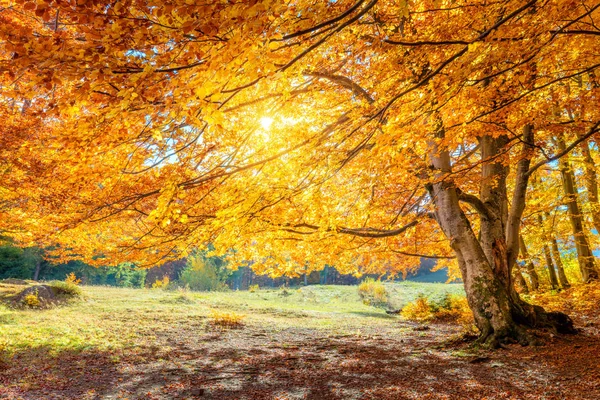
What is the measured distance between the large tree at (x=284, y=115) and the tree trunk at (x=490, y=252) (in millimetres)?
34

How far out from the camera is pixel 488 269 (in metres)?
6.55

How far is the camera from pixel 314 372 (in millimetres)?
5215

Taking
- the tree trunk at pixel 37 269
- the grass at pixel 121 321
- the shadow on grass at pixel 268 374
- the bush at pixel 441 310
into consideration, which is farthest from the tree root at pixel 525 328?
the tree trunk at pixel 37 269

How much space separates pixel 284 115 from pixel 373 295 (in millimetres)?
16047

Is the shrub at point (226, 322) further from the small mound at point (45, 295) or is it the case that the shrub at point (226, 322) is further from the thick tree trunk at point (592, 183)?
the thick tree trunk at point (592, 183)

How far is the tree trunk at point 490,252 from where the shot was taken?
632 centimetres

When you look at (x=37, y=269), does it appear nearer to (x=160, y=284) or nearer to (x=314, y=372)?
(x=160, y=284)

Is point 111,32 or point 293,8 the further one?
point 293,8

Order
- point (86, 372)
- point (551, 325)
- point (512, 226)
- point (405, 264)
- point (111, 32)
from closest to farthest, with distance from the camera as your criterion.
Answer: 1. point (111, 32)
2. point (86, 372)
3. point (551, 325)
4. point (512, 226)
5. point (405, 264)

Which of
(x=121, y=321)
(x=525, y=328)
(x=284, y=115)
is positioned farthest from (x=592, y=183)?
(x=121, y=321)

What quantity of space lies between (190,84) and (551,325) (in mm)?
7480

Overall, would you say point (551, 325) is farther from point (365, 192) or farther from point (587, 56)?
point (587, 56)

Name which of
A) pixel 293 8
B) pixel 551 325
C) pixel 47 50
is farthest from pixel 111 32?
pixel 551 325

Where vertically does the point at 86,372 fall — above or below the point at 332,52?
below
